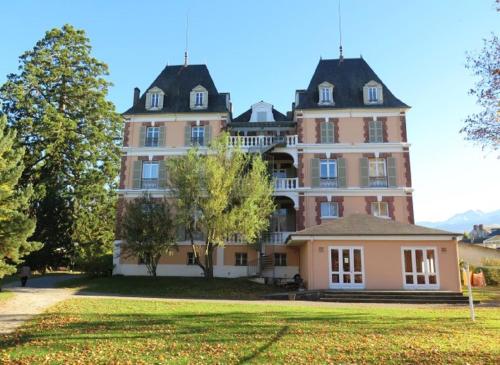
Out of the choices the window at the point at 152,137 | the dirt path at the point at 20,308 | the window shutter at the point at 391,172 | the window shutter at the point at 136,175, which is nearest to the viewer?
the dirt path at the point at 20,308

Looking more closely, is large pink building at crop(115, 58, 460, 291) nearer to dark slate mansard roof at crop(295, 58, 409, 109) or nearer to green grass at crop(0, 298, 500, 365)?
dark slate mansard roof at crop(295, 58, 409, 109)

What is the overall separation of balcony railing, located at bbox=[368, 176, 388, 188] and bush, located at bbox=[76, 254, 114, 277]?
63.0 feet

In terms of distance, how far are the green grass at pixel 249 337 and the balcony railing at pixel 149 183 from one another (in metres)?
17.5

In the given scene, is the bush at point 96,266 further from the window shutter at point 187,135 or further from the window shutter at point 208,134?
the window shutter at point 208,134

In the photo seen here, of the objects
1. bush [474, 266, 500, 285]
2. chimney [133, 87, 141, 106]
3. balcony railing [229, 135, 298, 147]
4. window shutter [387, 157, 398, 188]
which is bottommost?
bush [474, 266, 500, 285]

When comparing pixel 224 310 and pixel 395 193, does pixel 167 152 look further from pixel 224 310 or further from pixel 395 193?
pixel 224 310

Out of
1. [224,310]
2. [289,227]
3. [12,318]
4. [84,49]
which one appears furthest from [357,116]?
[12,318]

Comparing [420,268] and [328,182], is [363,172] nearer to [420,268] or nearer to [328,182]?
[328,182]

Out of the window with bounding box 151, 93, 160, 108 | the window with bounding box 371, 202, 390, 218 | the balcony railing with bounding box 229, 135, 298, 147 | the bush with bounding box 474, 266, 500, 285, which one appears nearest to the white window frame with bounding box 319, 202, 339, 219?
the window with bounding box 371, 202, 390, 218

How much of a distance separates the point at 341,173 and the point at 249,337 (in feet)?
72.1

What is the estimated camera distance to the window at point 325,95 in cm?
3134

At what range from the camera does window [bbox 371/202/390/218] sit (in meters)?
29.5

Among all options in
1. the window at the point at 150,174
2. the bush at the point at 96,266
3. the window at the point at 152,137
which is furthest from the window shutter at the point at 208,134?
the bush at the point at 96,266

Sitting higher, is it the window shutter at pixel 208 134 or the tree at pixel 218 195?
the window shutter at pixel 208 134
